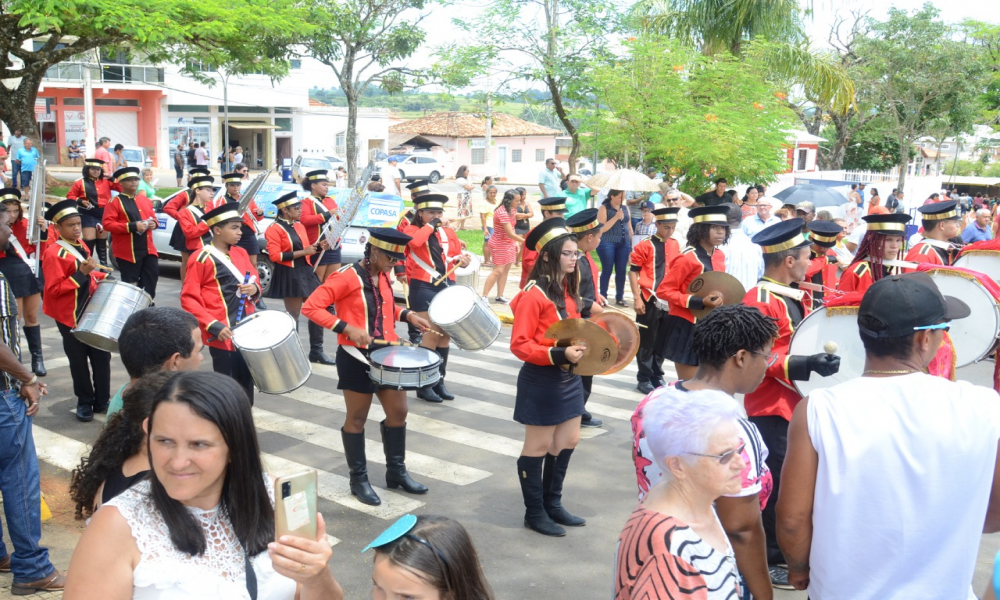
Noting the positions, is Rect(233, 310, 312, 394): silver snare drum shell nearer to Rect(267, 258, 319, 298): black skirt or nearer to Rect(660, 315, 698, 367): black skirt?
Rect(660, 315, 698, 367): black skirt

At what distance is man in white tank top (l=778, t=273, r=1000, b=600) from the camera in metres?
2.75

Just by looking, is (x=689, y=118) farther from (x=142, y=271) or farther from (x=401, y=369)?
(x=401, y=369)

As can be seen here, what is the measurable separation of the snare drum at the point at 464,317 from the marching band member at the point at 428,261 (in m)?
1.87

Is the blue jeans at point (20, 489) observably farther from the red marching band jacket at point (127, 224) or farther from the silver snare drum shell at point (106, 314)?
the red marching band jacket at point (127, 224)

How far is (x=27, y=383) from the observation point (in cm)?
454

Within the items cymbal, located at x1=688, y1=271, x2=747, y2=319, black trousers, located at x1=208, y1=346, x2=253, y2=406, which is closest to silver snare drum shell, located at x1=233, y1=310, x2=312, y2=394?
black trousers, located at x1=208, y1=346, x2=253, y2=406

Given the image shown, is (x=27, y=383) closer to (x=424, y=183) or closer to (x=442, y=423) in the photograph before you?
(x=442, y=423)

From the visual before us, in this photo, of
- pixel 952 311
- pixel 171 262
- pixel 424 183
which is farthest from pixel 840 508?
pixel 171 262

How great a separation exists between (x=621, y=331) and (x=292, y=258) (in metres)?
5.46

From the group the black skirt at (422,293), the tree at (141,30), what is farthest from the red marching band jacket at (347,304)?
the tree at (141,30)

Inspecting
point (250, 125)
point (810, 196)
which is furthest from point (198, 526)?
point (250, 125)

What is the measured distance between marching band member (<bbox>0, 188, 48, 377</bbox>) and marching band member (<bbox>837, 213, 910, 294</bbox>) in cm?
733

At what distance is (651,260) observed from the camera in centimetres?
852

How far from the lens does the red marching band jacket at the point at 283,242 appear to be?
9.93m
